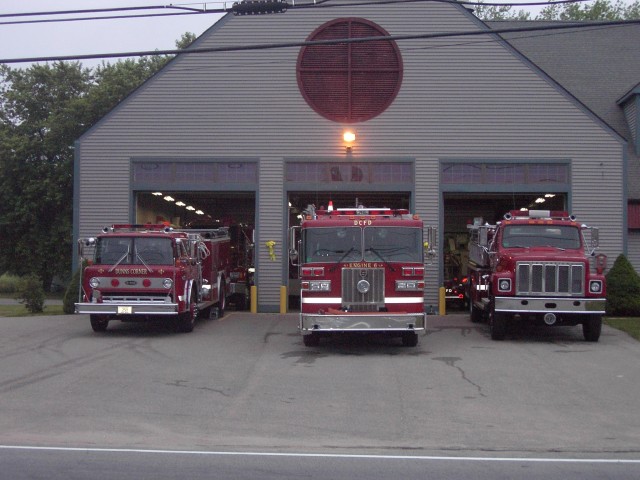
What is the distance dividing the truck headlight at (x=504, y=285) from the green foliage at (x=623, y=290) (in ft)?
24.8

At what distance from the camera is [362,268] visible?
1739 cm

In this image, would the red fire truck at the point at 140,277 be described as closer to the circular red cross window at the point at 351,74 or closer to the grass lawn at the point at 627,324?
the circular red cross window at the point at 351,74

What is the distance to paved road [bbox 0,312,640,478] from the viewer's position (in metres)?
9.91

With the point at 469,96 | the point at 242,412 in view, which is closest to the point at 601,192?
the point at 469,96

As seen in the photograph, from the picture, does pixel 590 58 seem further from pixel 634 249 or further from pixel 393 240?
pixel 393 240

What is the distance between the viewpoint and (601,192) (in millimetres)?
26578

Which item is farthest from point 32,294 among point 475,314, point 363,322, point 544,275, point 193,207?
point 544,275

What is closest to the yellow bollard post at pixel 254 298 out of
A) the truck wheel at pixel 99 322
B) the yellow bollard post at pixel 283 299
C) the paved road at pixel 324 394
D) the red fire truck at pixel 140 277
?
the yellow bollard post at pixel 283 299

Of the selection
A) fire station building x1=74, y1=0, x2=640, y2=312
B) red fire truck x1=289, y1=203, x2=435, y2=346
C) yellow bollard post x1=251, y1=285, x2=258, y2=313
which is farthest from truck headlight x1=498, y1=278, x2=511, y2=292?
yellow bollard post x1=251, y1=285, x2=258, y2=313

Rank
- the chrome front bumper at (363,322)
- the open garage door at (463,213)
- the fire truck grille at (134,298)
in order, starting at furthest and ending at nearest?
1. the open garage door at (463,213)
2. the fire truck grille at (134,298)
3. the chrome front bumper at (363,322)

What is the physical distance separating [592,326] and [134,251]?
1084 cm

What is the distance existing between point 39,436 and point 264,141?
17.9 m

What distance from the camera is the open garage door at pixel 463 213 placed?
94.9 ft

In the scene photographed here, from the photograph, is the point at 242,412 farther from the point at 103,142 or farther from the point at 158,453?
→ the point at 103,142
